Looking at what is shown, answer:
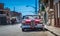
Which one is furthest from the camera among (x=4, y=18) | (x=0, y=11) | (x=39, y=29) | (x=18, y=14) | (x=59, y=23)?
(x=18, y=14)

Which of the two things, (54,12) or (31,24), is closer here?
(31,24)

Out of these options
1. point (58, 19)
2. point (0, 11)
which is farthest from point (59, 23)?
point (0, 11)

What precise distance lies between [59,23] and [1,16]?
198 feet

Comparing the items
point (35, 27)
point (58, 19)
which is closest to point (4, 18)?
point (58, 19)

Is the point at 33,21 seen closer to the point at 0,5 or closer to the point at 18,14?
the point at 0,5

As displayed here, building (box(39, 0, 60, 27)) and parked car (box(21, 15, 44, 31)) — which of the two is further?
building (box(39, 0, 60, 27))

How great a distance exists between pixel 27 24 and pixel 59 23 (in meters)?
8.16

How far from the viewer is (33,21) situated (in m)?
25.6

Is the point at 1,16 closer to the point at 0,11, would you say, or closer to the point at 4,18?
the point at 4,18

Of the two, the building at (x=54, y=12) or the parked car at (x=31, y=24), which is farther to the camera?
the building at (x=54, y=12)

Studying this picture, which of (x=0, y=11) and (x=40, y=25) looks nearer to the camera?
(x=40, y=25)

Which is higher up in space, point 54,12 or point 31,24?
point 54,12

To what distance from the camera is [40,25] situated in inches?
1013

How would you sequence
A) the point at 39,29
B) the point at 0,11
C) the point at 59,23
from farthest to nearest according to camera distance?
Result: the point at 0,11 < the point at 59,23 < the point at 39,29
